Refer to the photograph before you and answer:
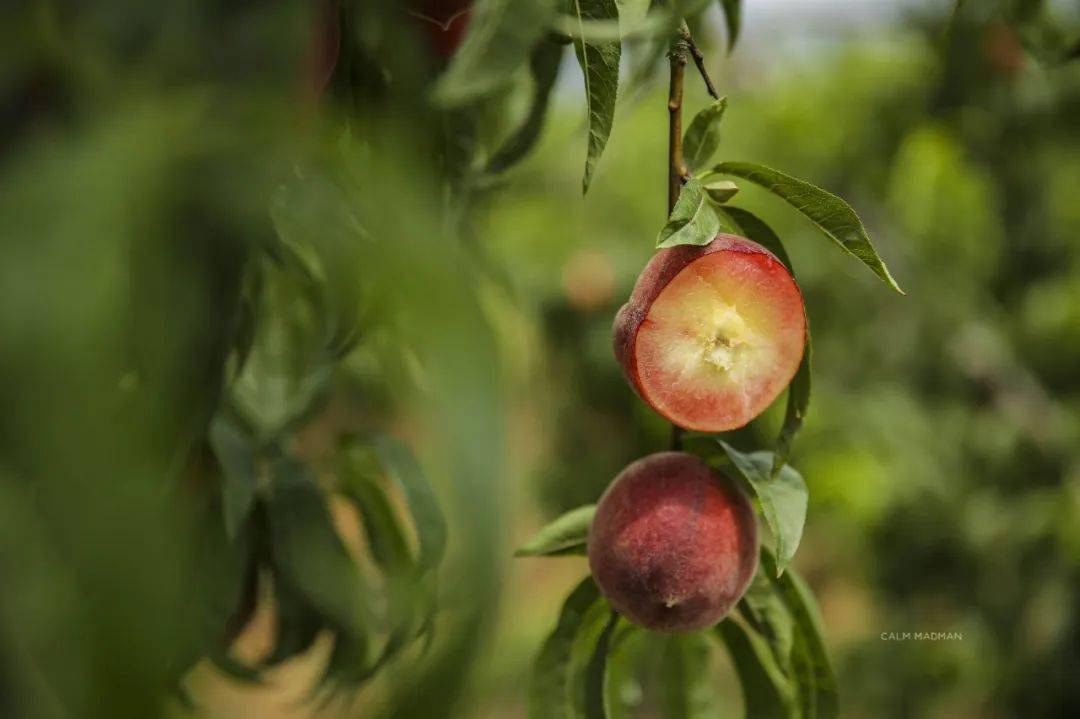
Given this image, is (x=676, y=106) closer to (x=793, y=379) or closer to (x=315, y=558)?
(x=793, y=379)

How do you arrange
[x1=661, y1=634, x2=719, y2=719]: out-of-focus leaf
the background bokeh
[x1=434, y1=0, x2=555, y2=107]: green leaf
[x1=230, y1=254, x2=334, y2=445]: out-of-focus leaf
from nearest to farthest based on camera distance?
the background bokeh → [x1=434, y1=0, x2=555, y2=107]: green leaf → [x1=661, y1=634, x2=719, y2=719]: out-of-focus leaf → [x1=230, y1=254, x2=334, y2=445]: out-of-focus leaf

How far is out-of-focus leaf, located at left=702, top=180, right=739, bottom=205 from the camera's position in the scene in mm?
427

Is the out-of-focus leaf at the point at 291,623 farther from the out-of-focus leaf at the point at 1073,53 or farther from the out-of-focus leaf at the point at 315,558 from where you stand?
the out-of-focus leaf at the point at 1073,53

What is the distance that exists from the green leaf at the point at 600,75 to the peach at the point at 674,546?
133 millimetres

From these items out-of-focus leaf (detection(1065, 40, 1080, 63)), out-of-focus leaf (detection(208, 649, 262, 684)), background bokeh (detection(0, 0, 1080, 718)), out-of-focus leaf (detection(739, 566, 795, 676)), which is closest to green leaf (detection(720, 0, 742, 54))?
background bokeh (detection(0, 0, 1080, 718))

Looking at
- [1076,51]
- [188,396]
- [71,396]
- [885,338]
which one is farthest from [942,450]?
[71,396]

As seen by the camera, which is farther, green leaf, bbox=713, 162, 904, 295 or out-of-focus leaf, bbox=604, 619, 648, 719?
out-of-focus leaf, bbox=604, 619, 648, 719

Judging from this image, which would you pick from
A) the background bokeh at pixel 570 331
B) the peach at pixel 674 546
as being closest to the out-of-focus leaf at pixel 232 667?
the background bokeh at pixel 570 331

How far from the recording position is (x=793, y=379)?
1.44 ft

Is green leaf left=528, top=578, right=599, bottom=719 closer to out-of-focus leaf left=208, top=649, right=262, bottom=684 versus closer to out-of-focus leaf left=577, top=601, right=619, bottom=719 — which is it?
out-of-focus leaf left=577, top=601, right=619, bottom=719

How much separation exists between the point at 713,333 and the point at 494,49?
0.55ft

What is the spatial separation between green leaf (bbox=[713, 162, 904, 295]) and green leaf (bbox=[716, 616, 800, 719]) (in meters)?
0.19

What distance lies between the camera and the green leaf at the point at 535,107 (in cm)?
52

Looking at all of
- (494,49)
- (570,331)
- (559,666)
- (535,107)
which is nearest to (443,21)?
(535,107)
